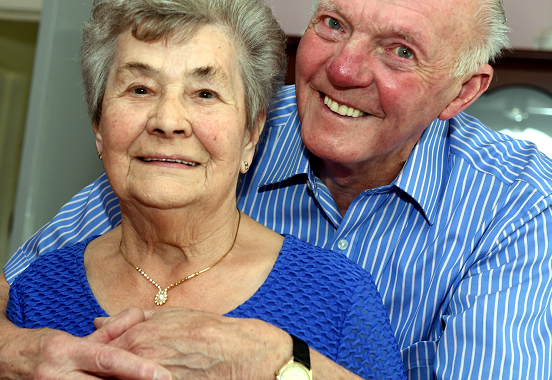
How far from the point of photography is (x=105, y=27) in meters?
1.33

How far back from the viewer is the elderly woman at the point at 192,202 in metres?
1.25

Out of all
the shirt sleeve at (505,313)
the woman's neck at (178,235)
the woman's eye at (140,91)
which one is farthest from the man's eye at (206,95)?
the shirt sleeve at (505,313)

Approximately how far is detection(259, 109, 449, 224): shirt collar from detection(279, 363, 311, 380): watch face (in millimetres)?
682

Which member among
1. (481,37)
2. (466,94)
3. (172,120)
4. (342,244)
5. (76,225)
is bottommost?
(76,225)

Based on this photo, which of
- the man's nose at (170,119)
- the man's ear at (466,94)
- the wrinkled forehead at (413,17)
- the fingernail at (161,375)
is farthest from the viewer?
the man's ear at (466,94)

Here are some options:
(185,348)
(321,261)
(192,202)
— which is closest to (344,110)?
(321,261)

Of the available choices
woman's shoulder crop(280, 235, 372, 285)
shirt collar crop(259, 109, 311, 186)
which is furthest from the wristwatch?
shirt collar crop(259, 109, 311, 186)

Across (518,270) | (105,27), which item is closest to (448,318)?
(518,270)

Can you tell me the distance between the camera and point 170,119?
1228mm

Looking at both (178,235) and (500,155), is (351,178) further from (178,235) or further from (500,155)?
(178,235)

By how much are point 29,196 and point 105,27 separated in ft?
5.51

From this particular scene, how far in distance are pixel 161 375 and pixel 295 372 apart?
10.0 inches

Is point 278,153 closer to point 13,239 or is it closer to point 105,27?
point 105,27

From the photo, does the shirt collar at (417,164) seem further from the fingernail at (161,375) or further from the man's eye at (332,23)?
the fingernail at (161,375)
